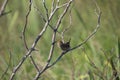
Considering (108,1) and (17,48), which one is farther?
(108,1)

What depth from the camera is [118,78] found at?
2.39m

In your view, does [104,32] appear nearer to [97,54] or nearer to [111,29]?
[111,29]

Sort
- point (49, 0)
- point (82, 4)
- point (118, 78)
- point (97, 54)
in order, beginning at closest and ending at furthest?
point (118, 78) < point (97, 54) < point (49, 0) < point (82, 4)

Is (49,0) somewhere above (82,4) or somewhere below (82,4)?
above

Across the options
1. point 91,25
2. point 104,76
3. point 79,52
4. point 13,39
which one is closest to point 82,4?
point 91,25

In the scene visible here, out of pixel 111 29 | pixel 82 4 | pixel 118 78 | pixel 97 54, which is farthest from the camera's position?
pixel 82 4

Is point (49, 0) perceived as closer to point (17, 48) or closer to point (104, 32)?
point (17, 48)

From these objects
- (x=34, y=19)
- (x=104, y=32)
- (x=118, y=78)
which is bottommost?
(x=104, y=32)

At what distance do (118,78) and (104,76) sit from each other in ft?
0.27

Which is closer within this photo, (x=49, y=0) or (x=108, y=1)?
(x=49, y=0)

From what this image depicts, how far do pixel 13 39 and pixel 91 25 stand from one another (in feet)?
2.25

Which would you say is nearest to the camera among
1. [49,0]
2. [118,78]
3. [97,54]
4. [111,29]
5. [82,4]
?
[118,78]

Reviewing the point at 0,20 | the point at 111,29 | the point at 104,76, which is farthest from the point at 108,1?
the point at 104,76

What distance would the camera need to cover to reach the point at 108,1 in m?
4.03
